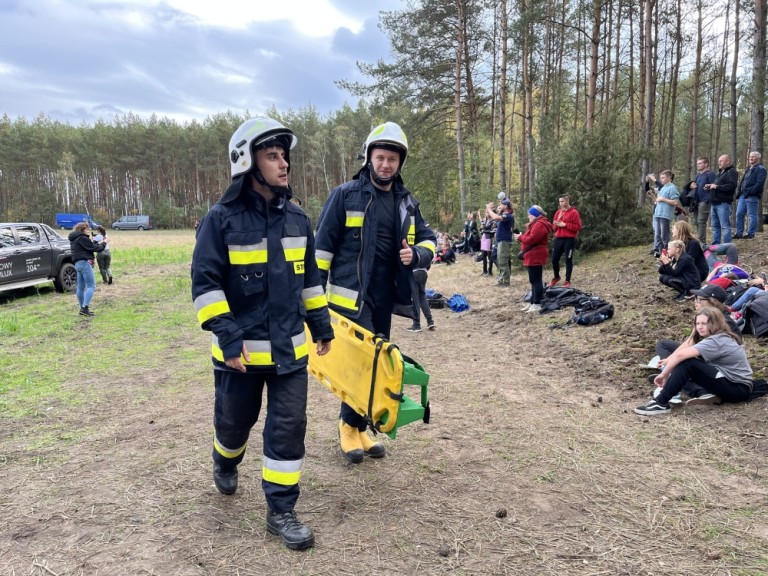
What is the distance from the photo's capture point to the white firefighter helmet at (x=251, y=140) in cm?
276

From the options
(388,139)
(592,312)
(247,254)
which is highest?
(388,139)

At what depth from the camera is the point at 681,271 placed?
7.94 meters

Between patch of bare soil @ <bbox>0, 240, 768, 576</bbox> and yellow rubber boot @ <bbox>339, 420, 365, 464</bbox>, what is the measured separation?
0.08 metres

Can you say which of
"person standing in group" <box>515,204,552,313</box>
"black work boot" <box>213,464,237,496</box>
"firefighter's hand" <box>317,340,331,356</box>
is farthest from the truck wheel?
"firefighter's hand" <box>317,340,331,356</box>

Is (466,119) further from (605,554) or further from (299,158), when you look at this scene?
(299,158)

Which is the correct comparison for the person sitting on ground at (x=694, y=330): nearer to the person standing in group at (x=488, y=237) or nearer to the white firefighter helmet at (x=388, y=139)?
the white firefighter helmet at (x=388, y=139)

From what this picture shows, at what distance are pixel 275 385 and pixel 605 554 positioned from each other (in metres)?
1.94

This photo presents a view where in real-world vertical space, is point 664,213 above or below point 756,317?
above

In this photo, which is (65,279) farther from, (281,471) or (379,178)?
(281,471)

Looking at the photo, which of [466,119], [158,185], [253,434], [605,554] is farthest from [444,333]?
[158,185]

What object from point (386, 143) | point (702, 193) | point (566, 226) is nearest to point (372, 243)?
point (386, 143)

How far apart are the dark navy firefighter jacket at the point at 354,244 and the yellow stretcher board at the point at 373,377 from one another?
18cm

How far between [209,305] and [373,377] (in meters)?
1.09

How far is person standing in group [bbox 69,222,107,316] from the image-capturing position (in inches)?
391
